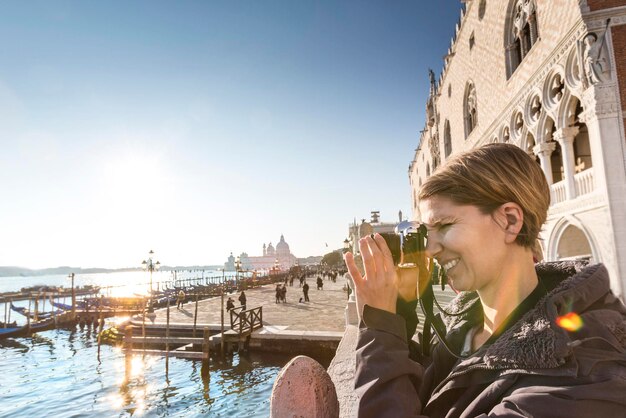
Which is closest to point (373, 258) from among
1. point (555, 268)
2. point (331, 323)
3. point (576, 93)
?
point (555, 268)

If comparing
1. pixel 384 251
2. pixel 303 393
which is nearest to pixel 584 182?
pixel 384 251

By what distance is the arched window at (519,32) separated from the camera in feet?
37.8

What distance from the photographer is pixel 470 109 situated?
18094 mm

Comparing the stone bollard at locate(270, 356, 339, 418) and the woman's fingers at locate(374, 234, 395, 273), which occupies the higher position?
the woman's fingers at locate(374, 234, 395, 273)

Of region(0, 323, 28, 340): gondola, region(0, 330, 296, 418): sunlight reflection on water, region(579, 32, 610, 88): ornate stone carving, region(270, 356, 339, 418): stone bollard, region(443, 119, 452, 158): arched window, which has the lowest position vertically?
region(0, 330, 296, 418): sunlight reflection on water

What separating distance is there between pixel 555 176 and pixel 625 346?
52.2 feet

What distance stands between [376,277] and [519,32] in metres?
14.5

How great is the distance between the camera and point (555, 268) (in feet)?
4.16

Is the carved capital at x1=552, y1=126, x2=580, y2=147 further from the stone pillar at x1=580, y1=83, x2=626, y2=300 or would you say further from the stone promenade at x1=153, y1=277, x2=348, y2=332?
the stone promenade at x1=153, y1=277, x2=348, y2=332

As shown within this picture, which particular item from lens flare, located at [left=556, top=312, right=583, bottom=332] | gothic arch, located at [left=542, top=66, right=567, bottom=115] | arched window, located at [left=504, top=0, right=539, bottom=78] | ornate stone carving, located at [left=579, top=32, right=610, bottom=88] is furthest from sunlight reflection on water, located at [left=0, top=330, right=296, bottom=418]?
arched window, located at [left=504, top=0, right=539, bottom=78]

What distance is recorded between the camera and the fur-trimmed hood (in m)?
0.84

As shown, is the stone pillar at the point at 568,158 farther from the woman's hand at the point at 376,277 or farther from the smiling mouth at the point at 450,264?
the woman's hand at the point at 376,277

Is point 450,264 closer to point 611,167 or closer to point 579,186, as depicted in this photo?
point 611,167

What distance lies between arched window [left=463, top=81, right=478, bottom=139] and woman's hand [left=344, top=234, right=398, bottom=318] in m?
18.1
